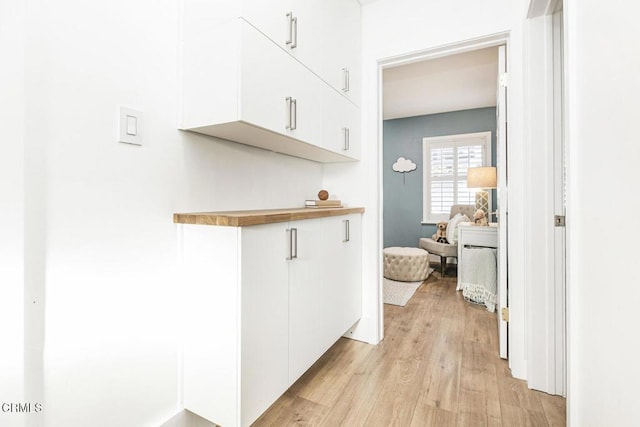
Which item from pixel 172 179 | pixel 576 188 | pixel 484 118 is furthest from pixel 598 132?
Answer: pixel 484 118

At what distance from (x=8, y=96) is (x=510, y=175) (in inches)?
90.1

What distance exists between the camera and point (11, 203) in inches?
34.4

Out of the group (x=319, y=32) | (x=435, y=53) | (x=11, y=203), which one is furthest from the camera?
(x=435, y=53)

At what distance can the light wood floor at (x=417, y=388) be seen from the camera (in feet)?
4.77

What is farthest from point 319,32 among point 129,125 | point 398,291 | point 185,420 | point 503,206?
point 398,291

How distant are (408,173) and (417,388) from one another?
4.22 m

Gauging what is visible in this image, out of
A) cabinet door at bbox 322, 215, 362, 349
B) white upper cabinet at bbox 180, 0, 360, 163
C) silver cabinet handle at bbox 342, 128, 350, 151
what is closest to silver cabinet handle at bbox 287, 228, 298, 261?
cabinet door at bbox 322, 215, 362, 349

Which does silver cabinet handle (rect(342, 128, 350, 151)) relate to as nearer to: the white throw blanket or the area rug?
the area rug

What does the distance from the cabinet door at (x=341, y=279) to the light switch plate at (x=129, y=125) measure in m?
1.06

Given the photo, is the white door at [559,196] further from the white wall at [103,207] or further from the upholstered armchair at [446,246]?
the upholstered armchair at [446,246]

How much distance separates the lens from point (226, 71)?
121cm

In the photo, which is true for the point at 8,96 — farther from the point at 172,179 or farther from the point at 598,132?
the point at 598,132

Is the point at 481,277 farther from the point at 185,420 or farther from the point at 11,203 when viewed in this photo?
the point at 11,203

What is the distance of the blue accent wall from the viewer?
5.08m
